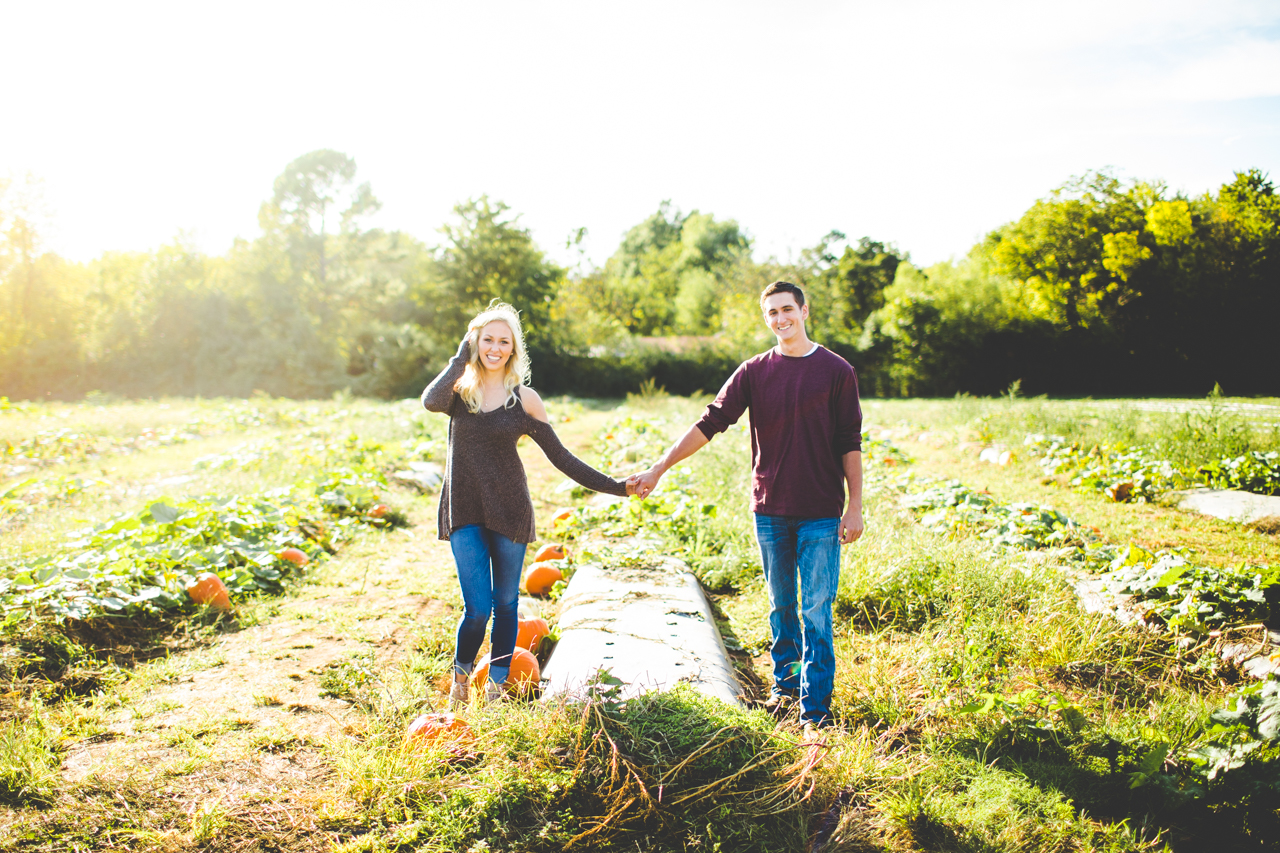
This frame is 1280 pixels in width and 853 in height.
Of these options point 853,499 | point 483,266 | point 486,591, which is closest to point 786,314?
point 853,499

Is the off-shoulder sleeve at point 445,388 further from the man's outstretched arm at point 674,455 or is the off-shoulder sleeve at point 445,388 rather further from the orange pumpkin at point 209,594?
the orange pumpkin at point 209,594

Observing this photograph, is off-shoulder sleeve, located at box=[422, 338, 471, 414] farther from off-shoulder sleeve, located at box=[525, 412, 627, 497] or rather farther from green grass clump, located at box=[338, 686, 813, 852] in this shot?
green grass clump, located at box=[338, 686, 813, 852]

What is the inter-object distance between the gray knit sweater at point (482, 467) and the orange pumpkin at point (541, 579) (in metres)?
1.66

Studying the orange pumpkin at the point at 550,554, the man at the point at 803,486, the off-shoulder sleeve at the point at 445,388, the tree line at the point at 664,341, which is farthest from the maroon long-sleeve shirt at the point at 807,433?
the tree line at the point at 664,341

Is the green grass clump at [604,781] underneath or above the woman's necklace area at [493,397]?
underneath

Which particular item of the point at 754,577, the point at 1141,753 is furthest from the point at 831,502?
the point at 754,577

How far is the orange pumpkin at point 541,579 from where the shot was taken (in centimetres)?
459

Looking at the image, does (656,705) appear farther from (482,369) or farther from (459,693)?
(482,369)

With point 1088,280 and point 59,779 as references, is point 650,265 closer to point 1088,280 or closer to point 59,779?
point 1088,280

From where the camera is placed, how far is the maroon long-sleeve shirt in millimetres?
2891

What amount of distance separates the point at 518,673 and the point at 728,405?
159 centimetres

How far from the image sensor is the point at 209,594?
4141 millimetres

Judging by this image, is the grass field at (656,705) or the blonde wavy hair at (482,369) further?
the blonde wavy hair at (482,369)

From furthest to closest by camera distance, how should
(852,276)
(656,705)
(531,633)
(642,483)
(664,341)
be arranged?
(852,276) → (664,341) → (531,633) → (642,483) → (656,705)
